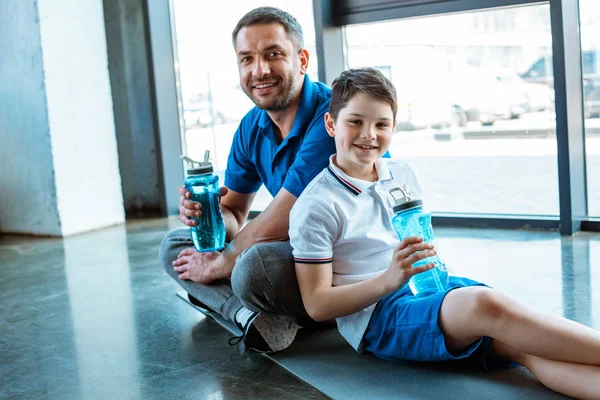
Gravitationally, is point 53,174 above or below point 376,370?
above

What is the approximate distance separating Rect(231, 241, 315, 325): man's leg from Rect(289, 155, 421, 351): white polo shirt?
11cm

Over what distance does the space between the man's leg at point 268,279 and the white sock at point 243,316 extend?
74 millimetres

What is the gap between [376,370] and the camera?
5.83 ft

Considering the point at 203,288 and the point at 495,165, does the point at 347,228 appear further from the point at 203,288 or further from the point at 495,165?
the point at 495,165

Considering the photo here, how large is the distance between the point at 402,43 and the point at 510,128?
642 millimetres

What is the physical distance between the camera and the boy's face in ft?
5.74

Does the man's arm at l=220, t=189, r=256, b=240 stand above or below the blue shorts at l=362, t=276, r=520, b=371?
above

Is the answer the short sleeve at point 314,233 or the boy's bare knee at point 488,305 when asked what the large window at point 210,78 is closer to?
the short sleeve at point 314,233

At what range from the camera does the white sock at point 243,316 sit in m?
2.01

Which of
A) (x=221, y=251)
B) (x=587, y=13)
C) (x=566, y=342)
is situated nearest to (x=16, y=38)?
(x=221, y=251)

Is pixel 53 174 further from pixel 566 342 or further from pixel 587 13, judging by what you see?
pixel 566 342

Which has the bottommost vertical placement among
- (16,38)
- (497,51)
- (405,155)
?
(405,155)

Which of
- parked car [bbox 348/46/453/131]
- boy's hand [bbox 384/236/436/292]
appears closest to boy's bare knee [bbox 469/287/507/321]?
boy's hand [bbox 384/236/436/292]

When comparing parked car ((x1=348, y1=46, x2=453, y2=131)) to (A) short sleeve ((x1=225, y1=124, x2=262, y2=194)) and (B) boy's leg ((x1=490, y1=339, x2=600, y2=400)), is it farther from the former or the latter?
(B) boy's leg ((x1=490, y1=339, x2=600, y2=400))
